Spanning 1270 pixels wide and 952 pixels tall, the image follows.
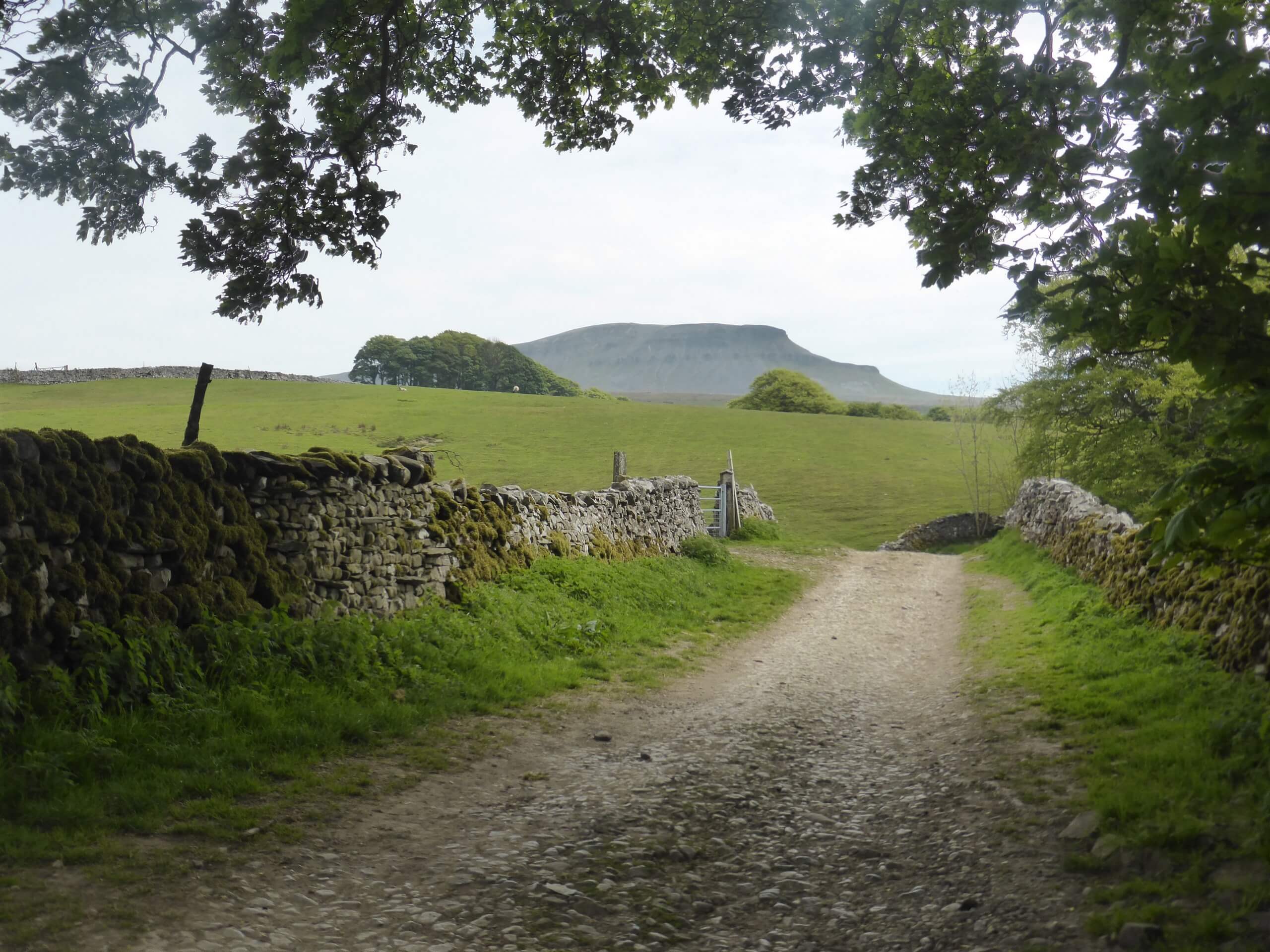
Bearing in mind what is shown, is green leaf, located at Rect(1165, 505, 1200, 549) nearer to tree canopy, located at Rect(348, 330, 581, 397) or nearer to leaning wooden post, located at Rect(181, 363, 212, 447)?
leaning wooden post, located at Rect(181, 363, 212, 447)

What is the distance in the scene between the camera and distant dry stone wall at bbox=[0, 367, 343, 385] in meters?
57.2

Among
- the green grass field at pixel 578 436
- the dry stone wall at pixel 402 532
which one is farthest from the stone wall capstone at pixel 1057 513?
the dry stone wall at pixel 402 532

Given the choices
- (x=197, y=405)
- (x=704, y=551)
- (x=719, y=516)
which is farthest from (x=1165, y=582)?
(x=719, y=516)

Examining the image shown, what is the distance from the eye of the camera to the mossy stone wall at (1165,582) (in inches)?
262

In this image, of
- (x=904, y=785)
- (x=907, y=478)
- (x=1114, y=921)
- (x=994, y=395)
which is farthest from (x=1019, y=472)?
(x=1114, y=921)

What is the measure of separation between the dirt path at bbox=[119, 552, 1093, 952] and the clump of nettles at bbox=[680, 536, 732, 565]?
9.92m

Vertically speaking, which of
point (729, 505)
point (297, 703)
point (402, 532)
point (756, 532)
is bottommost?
point (756, 532)

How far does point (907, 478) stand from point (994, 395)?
13.0 meters

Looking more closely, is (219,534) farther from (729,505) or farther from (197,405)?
(729,505)

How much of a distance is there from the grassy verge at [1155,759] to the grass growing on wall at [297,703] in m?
4.06

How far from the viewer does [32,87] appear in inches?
295

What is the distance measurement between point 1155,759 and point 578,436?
43314 millimetres

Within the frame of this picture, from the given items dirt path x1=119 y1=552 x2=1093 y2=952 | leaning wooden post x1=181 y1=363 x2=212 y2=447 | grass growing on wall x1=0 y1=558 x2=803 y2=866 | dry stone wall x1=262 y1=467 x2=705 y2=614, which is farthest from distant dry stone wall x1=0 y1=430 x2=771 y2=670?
dirt path x1=119 y1=552 x2=1093 y2=952

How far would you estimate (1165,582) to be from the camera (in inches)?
359
